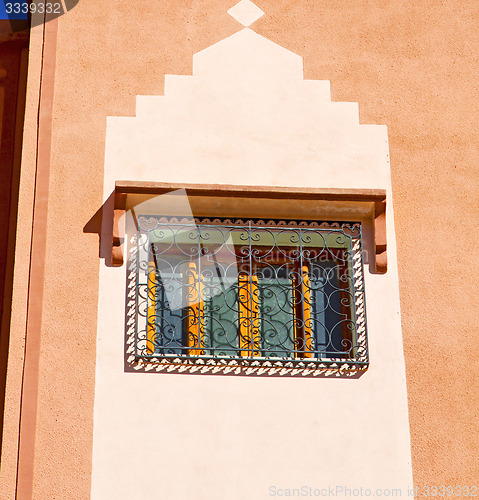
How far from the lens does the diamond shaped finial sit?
27.7 ft

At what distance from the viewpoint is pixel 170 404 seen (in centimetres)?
706

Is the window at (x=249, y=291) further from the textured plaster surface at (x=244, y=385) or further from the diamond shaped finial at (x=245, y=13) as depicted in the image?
the diamond shaped finial at (x=245, y=13)

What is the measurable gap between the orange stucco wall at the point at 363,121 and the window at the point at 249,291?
42 centimetres

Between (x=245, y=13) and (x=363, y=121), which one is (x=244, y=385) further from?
(x=245, y=13)

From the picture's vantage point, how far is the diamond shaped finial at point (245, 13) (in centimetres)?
844

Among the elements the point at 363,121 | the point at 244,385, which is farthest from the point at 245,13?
the point at 244,385

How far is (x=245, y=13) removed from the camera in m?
8.46

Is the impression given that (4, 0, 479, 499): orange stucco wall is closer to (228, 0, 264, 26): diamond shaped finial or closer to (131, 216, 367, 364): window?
(228, 0, 264, 26): diamond shaped finial

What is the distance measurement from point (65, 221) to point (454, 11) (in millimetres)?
3990

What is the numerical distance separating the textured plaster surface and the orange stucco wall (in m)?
0.13

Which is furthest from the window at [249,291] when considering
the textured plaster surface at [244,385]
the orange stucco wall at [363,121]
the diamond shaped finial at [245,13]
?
the diamond shaped finial at [245,13]

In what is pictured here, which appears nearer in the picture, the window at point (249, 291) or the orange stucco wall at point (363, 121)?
the orange stucco wall at point (363, 121)

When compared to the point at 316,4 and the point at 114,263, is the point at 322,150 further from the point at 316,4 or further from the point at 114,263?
the point at 114,263

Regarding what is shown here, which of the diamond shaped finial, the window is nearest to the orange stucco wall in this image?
the diamond shaped finial
